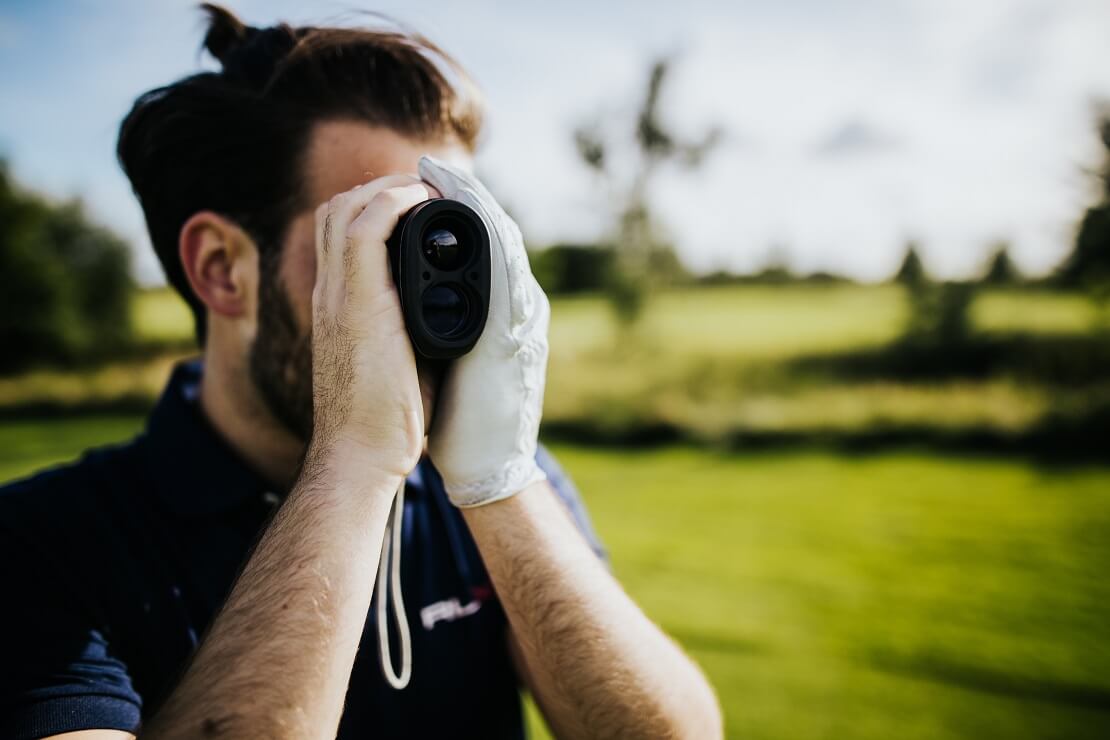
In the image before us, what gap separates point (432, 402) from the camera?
1177 mm

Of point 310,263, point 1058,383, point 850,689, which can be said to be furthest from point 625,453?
point 310,263

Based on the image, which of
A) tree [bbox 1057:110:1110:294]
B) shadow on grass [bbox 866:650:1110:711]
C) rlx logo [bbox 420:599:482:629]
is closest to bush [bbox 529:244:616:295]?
tree [bbox 1057:110:1110:294]

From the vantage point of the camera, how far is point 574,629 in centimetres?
112

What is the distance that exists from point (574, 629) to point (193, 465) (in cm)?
91

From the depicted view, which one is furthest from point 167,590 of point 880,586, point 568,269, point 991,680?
point 568,269

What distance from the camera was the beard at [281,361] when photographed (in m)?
1.37

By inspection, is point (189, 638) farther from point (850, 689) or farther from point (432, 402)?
point (850, 689)

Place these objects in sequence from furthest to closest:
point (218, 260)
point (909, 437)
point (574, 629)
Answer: point (909, 437) → point (218, 260) → point (574, 629)

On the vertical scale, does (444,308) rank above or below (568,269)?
above

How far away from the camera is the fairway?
3.16m

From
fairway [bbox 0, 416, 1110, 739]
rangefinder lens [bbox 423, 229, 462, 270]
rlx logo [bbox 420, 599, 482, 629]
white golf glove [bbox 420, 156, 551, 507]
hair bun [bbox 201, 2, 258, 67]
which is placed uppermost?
hair bun [bbox 201, 2, 258, 67]

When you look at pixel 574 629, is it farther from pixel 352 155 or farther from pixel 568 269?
pixel 568 269

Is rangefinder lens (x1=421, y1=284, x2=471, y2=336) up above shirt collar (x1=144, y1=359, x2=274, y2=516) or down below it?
above

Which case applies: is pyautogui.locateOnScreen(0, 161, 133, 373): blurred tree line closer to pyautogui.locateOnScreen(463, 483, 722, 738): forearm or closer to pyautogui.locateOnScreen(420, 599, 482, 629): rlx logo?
pyautogui.locateOnScreen(420, 599, 482, 629): rlx logo
